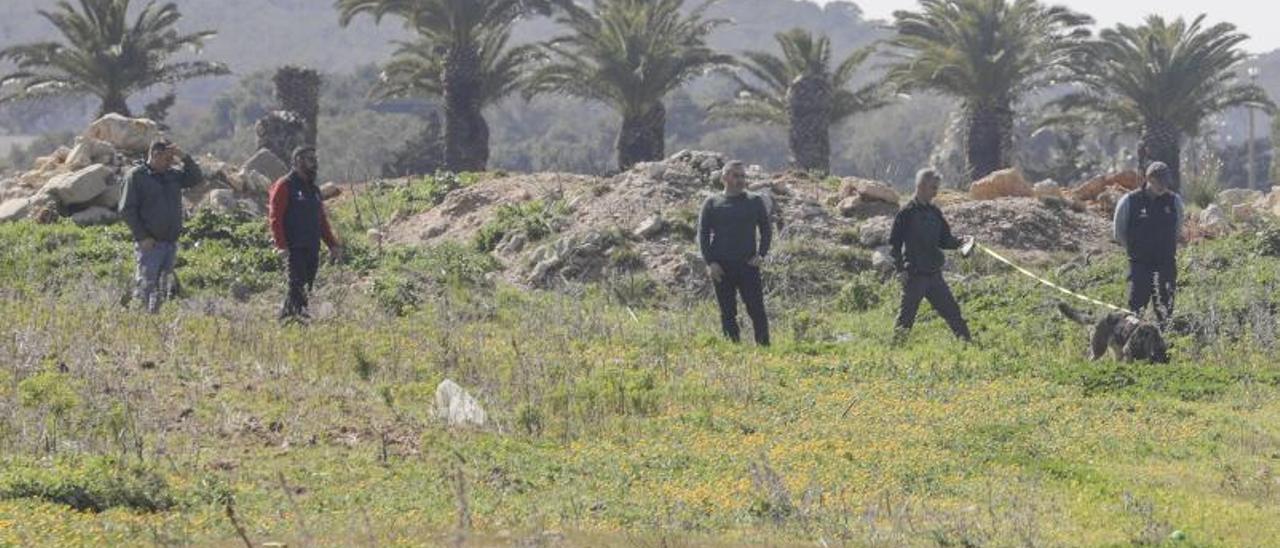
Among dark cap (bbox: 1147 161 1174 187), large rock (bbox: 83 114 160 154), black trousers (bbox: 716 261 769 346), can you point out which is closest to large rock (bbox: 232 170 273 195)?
large rock (bbox: 83 114 160 154)

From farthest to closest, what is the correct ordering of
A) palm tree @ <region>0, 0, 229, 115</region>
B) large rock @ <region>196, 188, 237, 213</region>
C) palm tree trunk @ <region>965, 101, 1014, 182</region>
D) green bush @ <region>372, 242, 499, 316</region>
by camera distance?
palm tree trunk @ <region>965, 101, 1014, 182</region>, palm tree @ <region>0, 0, 229, 115</region>, large rock @ <region>196, 188, 237, 213</region>, green bush @ <region>372, 242, 499, 316</region>

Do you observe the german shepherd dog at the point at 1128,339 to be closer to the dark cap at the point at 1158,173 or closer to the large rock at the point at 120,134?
the dark cap at the point at 1158,173

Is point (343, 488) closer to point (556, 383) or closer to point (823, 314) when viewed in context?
point (556, 383)

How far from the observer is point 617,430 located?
1160cm

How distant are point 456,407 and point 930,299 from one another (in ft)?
16.9

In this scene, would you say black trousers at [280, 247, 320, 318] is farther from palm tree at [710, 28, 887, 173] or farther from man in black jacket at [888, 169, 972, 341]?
palm tree at [710, 28, 887, 173]

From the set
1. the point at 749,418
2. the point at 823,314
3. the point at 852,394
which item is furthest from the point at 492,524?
the point at 823,314

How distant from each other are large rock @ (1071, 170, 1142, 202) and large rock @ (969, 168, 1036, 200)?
157 cm

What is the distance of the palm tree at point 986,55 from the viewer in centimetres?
3525

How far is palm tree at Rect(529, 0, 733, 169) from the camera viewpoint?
116ft

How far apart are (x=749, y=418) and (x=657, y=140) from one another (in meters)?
24.2

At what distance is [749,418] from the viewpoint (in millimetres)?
11977

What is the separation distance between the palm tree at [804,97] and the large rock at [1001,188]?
7.81m

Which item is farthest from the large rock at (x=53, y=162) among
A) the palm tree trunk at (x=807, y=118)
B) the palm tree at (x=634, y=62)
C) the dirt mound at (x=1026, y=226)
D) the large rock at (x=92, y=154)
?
the palm tree trunk at (x=807, y=118)
